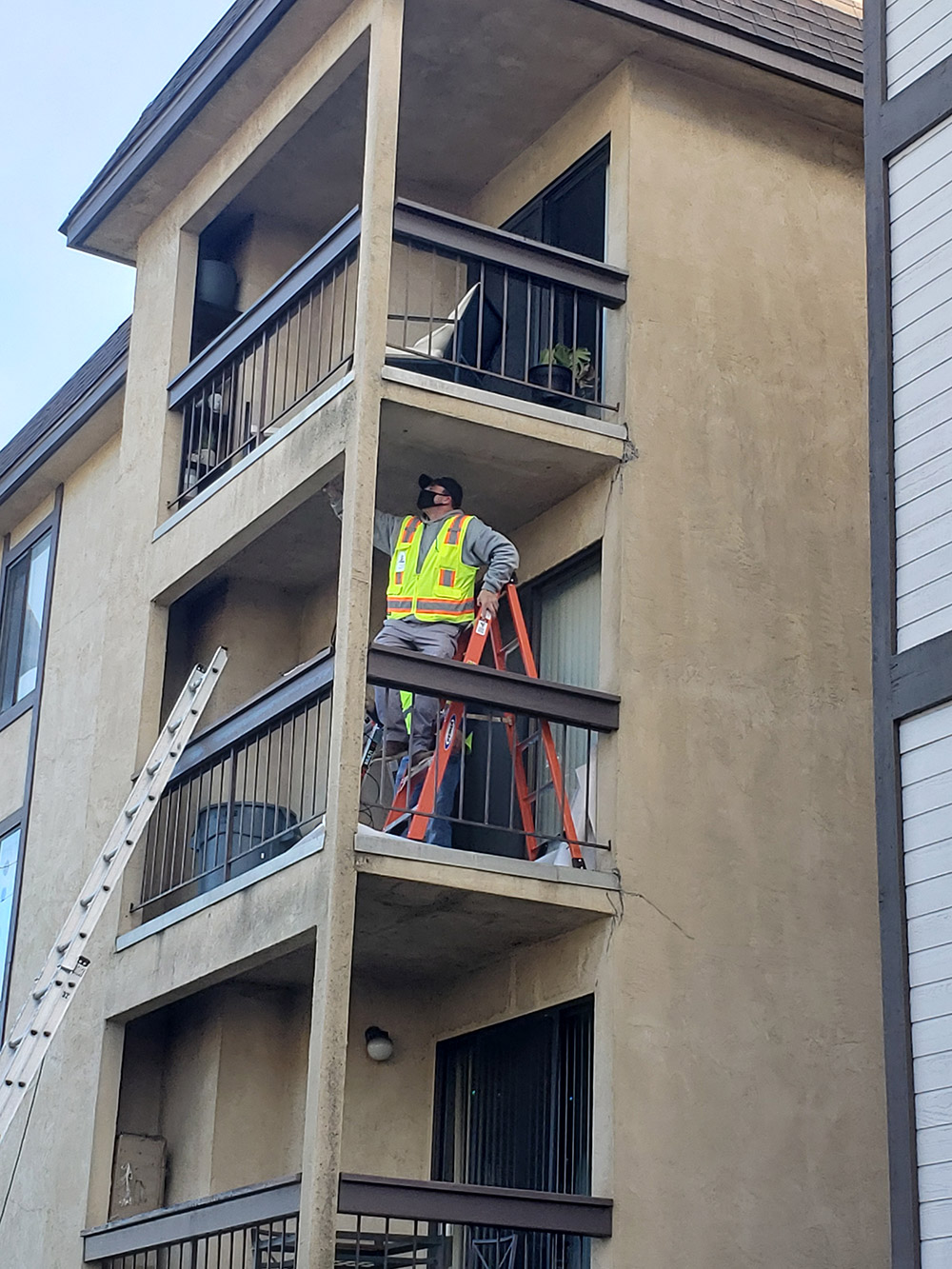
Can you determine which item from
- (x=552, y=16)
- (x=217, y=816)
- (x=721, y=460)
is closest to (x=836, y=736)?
(x=721, y=460)

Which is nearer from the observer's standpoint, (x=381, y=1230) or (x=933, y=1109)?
(x=933, y=1109)

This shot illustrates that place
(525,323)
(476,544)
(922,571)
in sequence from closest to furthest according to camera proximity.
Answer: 1. (922,571)
2. (476,544)
3. (525,323)

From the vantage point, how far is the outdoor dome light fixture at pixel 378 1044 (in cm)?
1391

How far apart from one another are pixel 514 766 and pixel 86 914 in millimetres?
2855

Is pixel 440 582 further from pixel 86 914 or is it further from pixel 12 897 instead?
pixel 12 897

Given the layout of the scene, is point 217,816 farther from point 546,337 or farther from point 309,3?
point 309,3

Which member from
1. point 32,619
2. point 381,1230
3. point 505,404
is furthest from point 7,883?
point 505,404

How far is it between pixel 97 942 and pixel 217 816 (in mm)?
1489

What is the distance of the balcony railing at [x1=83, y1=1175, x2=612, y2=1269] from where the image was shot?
37.0 ft

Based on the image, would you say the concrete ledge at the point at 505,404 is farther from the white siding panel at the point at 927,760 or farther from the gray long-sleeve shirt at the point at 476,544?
the white siding panel at the point at 927,760

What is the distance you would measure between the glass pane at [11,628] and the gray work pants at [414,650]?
323 inches

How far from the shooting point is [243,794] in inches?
561

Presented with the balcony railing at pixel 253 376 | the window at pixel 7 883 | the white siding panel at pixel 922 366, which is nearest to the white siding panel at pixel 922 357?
the white siding panel at pixel 922 366

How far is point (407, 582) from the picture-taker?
1320cm
